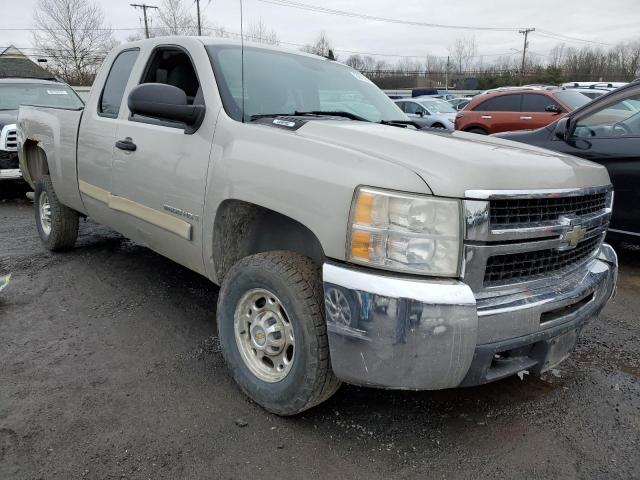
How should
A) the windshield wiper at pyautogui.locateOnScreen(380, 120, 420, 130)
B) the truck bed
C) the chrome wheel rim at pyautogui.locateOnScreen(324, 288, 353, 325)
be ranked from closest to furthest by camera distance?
the chrome wheel rim at pyautogui.locateOnScreen(324, 288, 353, 325), the windshield wiper at pyautogui.locateOnScreen(380, 120, 420, 130), the truck bed

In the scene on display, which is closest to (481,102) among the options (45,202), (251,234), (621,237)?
(621,237)

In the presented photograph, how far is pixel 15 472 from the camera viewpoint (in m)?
2.18

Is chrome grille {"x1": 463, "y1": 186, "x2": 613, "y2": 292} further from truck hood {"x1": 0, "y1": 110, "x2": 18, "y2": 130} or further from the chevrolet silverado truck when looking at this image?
truck hood {"x1": 0, "y1": 110, "x2": 18, "y2": 130}

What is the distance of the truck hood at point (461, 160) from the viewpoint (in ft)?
6.70

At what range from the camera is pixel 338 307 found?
2082mm

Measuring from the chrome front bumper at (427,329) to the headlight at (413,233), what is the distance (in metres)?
0.06

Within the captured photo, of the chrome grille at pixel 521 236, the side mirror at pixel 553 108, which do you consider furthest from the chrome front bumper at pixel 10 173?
the side mirror at pixel 553 108

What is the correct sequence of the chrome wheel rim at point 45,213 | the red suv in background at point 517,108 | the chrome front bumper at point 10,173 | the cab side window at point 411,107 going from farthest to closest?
the cab side window at point 411,107 → the red suv in background at point 517,108 → the chrome front bumper at point 10,173 → the chrome wheel rim at point 45,213

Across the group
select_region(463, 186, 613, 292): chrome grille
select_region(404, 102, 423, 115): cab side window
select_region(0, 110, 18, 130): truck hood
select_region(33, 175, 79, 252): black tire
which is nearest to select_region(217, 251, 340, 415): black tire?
select_region(463, 186, 613, 292): chrome grille

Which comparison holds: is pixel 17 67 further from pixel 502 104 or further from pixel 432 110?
pixel 502 104

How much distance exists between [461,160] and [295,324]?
3.24 feet

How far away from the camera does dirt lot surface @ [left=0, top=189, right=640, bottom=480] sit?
2258 millimetres

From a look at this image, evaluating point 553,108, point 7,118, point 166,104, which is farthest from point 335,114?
point 553,108

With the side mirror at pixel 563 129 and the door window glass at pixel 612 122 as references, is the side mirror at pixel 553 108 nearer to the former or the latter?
the door window glass at pixel 612 122
